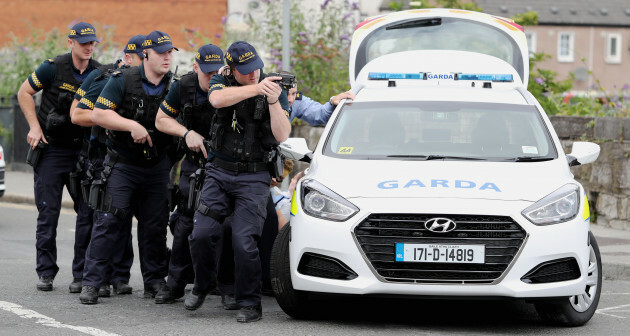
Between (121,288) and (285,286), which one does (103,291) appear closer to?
(121,288)

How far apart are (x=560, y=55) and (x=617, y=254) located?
58091mm

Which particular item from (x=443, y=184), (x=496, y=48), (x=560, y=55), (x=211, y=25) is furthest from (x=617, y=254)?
(x=560, y=55)

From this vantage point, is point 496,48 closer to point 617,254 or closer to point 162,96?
point 617,254

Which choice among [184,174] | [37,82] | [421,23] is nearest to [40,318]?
[184,174]

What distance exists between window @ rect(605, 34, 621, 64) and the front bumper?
6373 cm

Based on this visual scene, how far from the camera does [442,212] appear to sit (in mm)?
6934

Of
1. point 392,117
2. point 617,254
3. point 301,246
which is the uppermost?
point 392,117

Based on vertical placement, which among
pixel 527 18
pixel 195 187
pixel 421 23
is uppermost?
pixel 527 18

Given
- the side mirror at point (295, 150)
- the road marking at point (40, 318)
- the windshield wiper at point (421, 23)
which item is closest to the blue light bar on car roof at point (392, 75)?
the side mirror at point (295, 150)

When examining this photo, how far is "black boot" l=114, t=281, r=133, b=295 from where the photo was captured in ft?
29.0

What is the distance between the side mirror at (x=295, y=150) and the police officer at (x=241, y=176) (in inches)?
7.8

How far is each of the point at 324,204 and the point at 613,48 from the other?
65.0m

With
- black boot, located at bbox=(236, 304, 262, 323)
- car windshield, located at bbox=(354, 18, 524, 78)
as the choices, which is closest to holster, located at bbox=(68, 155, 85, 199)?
black boot, located at bbox=(236, 304, 262, 323)

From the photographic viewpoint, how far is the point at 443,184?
718cm
